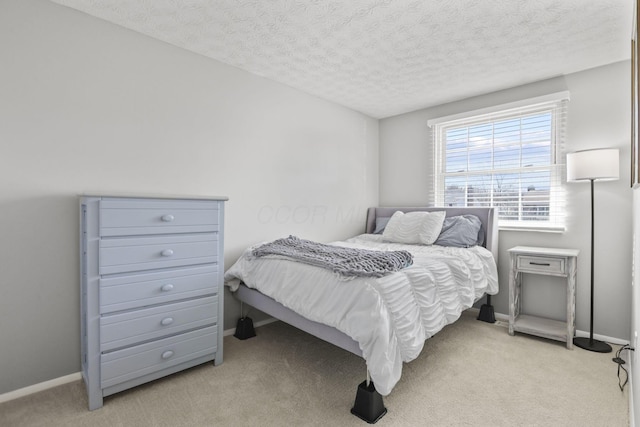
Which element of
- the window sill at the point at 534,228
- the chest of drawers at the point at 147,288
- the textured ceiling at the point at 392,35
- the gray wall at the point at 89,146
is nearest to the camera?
the chest of drawers at the point at 147,288

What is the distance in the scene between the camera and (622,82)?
2.68 meters

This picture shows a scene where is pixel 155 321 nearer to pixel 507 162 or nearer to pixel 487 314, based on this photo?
pixel 487 314

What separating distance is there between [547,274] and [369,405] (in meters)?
2.05

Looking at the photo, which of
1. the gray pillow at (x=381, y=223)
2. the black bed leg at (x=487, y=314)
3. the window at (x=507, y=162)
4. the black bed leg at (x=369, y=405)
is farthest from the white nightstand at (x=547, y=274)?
the black bed leg at (x=369, y=405)

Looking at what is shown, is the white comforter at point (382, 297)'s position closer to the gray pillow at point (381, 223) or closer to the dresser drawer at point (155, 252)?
the dresser drawer at point (155, 252)

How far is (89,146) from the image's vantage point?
2.14 metres

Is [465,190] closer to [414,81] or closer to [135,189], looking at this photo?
[414,81]

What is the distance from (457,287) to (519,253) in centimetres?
86

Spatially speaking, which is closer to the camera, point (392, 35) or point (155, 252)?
point (155, 252)

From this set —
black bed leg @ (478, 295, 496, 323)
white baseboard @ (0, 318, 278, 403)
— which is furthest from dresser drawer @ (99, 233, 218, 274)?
black bed leg @ (478, 295, 496, 323)

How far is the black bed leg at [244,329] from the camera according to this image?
275cm

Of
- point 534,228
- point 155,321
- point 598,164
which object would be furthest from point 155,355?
point 598,164

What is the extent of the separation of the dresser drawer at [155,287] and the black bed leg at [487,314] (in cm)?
262

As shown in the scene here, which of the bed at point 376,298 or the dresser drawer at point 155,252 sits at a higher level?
the dresser drawer at point 155,252
